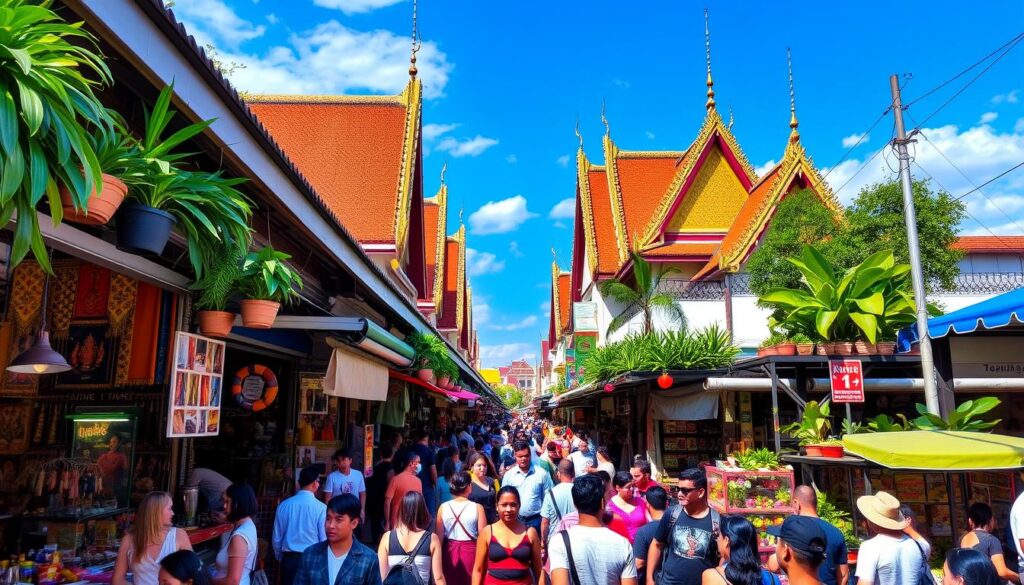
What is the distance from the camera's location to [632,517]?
5570mm

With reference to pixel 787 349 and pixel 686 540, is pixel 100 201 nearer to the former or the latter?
pixel 686 540

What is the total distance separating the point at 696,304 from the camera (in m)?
16.7

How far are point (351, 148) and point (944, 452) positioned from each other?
16.0 meters

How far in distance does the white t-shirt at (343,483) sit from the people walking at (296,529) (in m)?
1.28

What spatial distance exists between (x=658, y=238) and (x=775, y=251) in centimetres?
518

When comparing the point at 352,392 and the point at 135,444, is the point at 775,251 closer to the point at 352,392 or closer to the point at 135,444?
the point at 352,392

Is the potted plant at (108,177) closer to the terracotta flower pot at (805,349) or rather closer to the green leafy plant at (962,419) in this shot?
the green leafy plant at (962,419)

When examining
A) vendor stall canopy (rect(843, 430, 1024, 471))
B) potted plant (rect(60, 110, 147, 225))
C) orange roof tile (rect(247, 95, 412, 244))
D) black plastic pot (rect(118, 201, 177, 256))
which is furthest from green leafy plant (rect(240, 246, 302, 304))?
orange roof tile (rect(247, 95, 412, 244))

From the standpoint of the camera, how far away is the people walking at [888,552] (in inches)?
157

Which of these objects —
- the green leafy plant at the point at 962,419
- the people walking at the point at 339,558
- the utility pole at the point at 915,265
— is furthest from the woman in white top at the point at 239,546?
the utility pole at the point at 915,265

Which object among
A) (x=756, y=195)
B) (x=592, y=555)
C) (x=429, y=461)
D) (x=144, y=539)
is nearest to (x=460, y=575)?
(x=592, y=555)

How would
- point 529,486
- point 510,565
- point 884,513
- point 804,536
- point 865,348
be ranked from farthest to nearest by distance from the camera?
point 865,348, point 529,486, point 884,513, point 510,565, point 804,536

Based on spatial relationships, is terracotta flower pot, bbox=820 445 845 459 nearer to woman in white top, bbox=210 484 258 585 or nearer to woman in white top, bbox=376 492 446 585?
woman in white top, bbox=376 492 446 585

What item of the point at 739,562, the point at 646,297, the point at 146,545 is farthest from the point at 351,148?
the point at 739,562
